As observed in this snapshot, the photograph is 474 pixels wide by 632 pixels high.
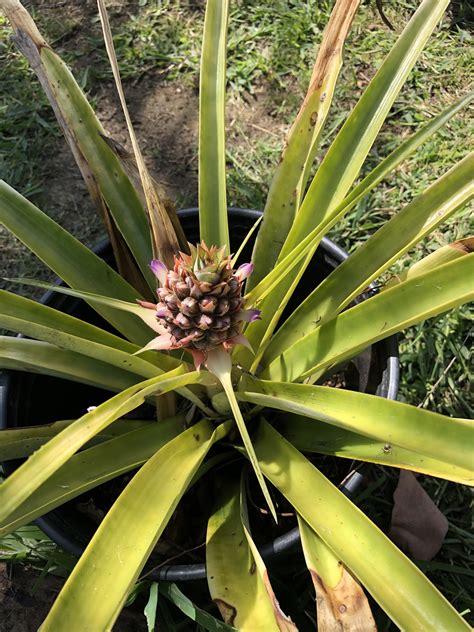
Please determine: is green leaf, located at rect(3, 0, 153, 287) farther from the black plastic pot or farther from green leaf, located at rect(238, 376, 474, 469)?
green leaf, located at rect(238, 376, 474, 469)

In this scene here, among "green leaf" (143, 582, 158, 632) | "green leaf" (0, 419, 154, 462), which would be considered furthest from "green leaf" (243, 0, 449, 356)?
"green leaf" (143, 582, 158, 632)

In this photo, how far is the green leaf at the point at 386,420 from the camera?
692mm

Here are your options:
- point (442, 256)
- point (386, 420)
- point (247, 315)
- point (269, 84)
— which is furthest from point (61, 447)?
point (269, 84)

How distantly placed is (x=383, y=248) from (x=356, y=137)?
178mm

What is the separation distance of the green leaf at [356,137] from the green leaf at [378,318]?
76 mm

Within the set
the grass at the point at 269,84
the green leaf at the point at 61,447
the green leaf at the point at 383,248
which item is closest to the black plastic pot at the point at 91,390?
the green leaf at the point at 383,248

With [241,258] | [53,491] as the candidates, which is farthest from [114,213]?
[53,491]

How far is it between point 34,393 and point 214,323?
1.60ft

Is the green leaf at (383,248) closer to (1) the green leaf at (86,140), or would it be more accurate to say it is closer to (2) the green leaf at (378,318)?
(2) the green leaf at (378,318)

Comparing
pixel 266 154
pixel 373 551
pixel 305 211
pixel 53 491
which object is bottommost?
pixel 373 551

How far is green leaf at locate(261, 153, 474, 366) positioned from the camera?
33.5 inches

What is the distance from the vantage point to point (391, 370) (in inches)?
40.1

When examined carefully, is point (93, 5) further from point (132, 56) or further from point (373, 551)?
point (373, 551)

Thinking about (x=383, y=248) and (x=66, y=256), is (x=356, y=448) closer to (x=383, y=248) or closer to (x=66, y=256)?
(x=383, y=248)
